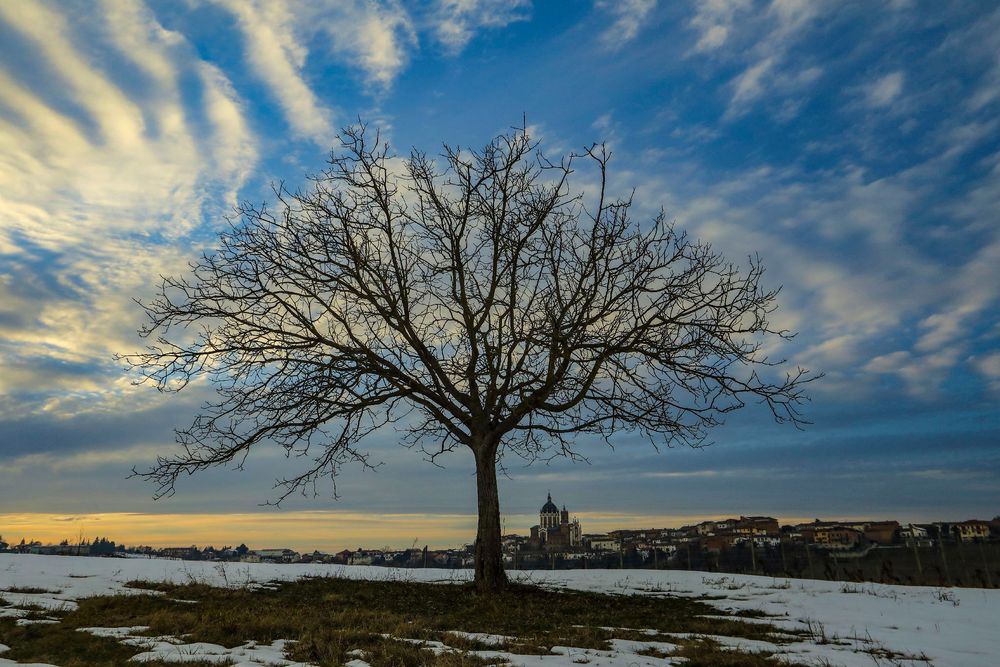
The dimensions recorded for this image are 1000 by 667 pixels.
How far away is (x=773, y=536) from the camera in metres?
23.4

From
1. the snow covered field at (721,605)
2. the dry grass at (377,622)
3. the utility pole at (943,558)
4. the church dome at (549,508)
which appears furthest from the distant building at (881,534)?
the church dome at (549,508)

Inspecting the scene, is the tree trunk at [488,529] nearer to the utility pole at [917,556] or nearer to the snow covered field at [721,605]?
the snow covered field at [721,605]

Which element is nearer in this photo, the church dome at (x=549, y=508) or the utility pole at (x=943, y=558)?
the utility pole at (x=943, y=558)

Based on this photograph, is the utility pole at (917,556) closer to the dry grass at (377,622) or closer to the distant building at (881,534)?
the distant building at (881,534)

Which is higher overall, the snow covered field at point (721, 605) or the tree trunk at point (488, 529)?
the tree trunk at point (488, 529)

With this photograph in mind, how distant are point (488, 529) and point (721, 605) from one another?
493 centimetres

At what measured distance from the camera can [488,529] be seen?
1381cm

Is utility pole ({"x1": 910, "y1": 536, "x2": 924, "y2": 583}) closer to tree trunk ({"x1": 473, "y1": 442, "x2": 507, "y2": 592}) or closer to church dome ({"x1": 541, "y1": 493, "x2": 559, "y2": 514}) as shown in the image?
tree trunk ({"x1": 473, "y1": 442, "x2": 507, "y2": 592})

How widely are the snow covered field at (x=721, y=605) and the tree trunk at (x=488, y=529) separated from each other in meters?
3.01

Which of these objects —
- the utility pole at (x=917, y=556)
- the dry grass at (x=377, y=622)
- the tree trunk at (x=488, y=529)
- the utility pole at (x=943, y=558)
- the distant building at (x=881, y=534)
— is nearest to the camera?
the dry grass at (x=377, y=622)

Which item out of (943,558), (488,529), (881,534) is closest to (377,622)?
(488,529)

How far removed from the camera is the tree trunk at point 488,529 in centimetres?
1359

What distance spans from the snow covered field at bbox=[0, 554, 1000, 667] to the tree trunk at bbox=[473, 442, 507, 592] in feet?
9.88

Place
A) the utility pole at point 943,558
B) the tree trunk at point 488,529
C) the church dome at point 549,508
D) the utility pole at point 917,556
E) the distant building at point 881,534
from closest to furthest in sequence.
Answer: the tree trunk at point 488,529, the utility pole at point 943,558, the utility pole at point 917,556, the distant building at point 881,534, the church dome at point 549,508
